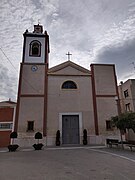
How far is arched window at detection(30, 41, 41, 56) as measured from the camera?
68.6ft

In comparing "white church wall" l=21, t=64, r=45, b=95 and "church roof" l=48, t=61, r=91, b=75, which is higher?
"church roof" l=48, t=61, r=91, b=75

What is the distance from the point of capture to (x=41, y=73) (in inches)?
772

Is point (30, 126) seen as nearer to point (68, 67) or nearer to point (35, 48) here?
point (68, 67)

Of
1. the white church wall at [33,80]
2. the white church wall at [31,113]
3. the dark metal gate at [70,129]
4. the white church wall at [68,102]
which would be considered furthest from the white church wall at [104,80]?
the white church wall at [31,113]

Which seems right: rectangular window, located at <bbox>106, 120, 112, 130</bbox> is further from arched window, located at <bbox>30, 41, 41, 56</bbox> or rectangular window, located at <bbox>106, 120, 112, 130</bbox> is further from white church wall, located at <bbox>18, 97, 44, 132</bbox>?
arched window, located at <bbox>30, 41, 41, 56</bbox>

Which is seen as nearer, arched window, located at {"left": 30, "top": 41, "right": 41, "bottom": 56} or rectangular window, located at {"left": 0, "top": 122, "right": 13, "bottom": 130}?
rectangular window, located at {"left": 0, "top": 122, "right": 13, "bottom": 130}

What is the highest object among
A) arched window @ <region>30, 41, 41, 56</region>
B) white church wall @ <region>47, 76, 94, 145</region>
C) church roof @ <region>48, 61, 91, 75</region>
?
arched window @ <region>30, 41, 41, 56</region>

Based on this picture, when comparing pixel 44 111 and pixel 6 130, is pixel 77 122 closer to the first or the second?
pixel 44 111

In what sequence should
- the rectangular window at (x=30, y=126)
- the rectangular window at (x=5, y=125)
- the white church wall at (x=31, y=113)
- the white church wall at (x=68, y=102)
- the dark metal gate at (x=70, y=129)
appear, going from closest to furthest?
the white church wall at (x=31, y=113), the rectangular window at (x=30, y=126), the dark metal gate at (x=70, y=129), the white church wall at (x=68, y=102), the rectangular window at (x=5, y=125)

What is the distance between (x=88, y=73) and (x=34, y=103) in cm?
761

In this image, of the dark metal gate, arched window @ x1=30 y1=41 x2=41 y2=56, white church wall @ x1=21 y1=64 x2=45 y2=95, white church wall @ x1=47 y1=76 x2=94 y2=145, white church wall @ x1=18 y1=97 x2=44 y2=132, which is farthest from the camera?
arched window @ x1=30 y1=41 x2=41 y2=56

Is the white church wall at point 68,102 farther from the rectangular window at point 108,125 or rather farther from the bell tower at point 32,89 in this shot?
the rectangular window at point 108,125

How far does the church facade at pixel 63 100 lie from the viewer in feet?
57.8

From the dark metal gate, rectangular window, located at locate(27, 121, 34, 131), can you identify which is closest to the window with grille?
rectangular window, located at locate(27, 121, 34, 131)
